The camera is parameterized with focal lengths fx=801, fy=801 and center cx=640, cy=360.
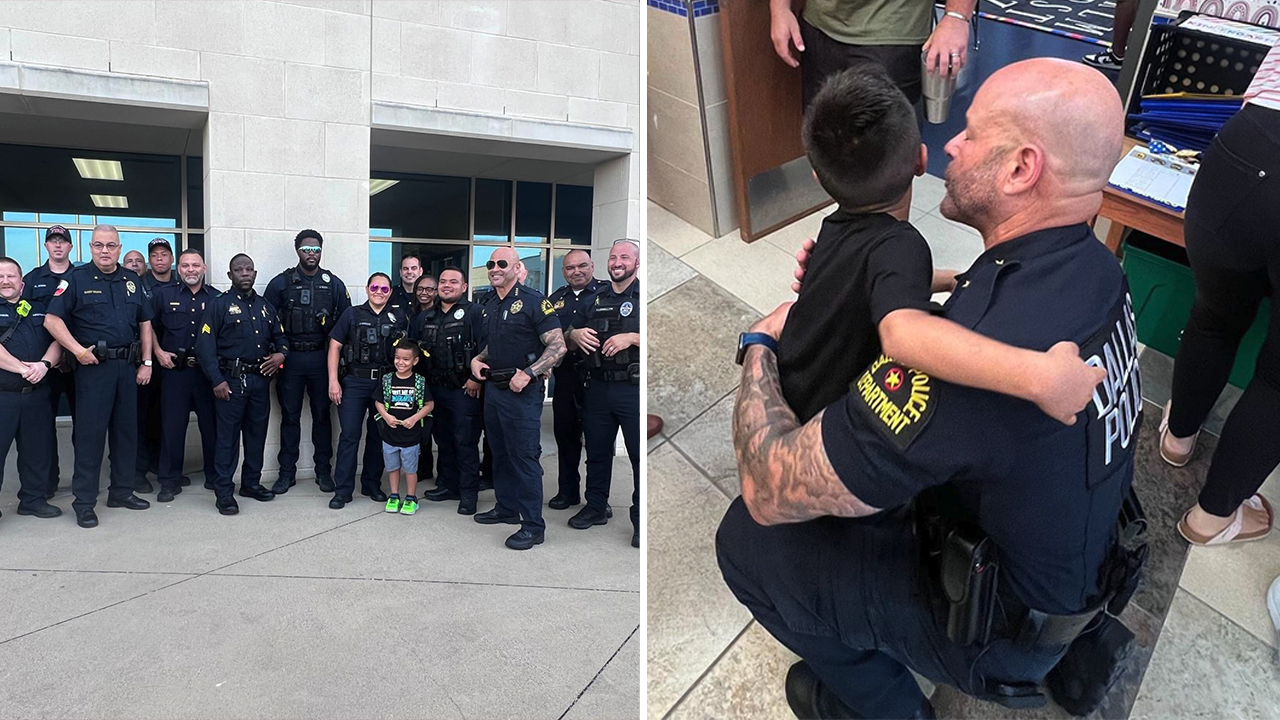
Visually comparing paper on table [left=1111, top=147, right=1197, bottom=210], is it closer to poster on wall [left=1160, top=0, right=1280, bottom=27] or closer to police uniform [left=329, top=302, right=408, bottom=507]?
poster on wall [left=1160, top=0, right=1280, bottom=27]

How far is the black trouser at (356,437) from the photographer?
14.0 feet

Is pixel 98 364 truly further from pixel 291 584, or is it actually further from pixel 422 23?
pixel 422 23

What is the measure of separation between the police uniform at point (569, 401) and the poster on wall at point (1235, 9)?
2.36 m

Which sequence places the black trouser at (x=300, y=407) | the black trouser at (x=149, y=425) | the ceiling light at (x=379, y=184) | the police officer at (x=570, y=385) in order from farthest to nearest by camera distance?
the ceiling light at (x=379, y=184) < the black trouser at (x=300, y=407) < the black trouser at (x=149, y=425) < the police officer at (x=570, y=385)

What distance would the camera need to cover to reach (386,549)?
3566 mm

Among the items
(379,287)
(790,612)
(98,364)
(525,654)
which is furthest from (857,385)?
(98,364)

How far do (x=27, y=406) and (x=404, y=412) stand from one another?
1.73 m

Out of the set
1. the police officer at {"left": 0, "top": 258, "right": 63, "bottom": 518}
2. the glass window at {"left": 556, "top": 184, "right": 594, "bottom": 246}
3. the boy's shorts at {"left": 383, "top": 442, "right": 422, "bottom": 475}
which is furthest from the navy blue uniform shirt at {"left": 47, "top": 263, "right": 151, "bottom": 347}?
the glass window at {"left": 556, "top": 184, "right": 594, "bottom": 246}

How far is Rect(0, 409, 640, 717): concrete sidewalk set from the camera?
2412 mm

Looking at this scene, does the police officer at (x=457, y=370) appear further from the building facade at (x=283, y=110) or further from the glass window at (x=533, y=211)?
the glass window at (x=533, y=211)

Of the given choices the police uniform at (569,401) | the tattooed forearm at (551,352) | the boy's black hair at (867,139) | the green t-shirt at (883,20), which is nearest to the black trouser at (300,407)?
the police uniform at (569,401)

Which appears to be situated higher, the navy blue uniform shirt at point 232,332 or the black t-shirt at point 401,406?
the navy blue uniform shirt at point 232,332

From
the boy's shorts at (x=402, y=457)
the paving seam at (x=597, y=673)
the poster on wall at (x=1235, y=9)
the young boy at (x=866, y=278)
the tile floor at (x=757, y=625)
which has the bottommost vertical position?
the paving seam at (x=597, y=673)

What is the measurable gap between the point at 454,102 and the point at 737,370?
3.05m
